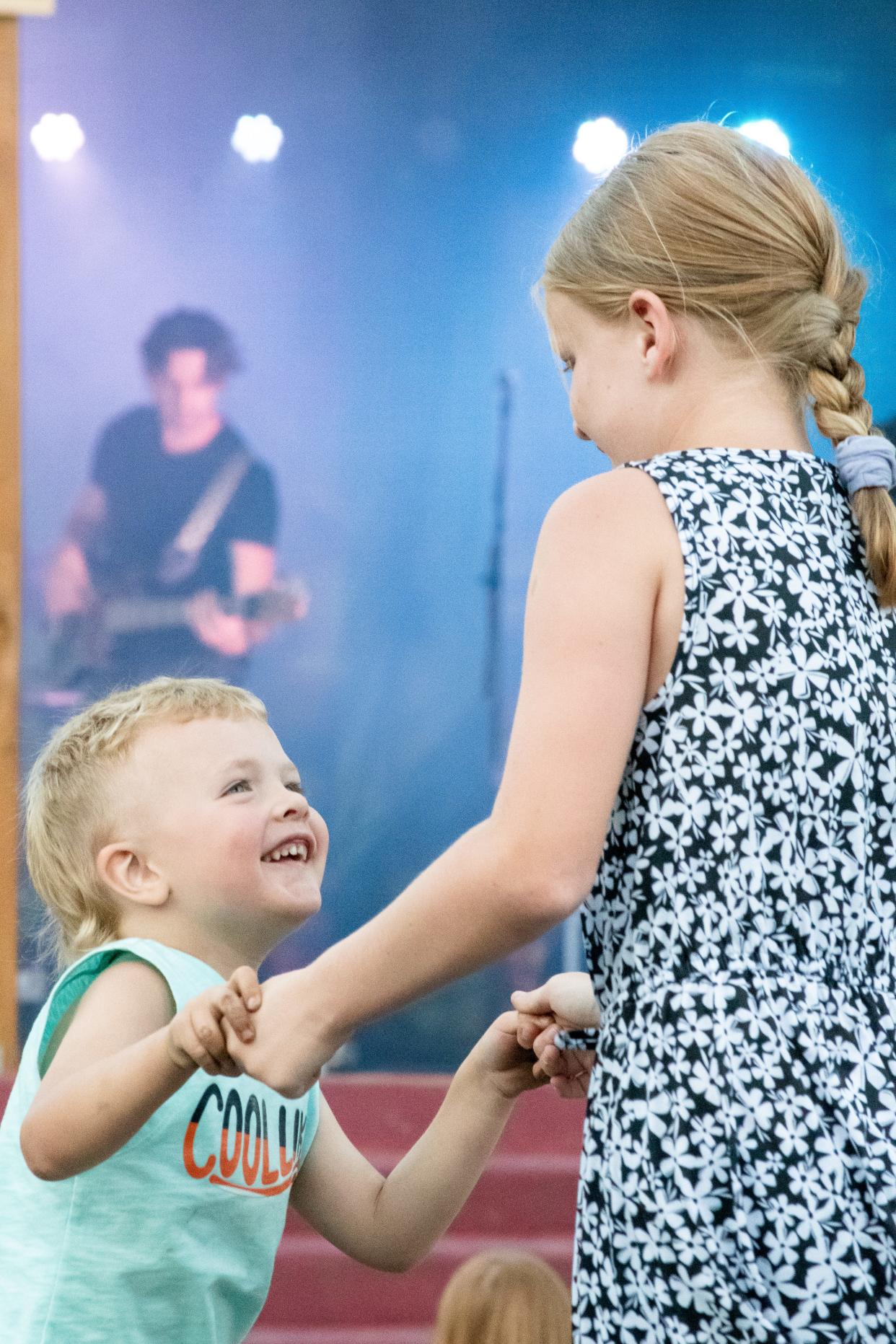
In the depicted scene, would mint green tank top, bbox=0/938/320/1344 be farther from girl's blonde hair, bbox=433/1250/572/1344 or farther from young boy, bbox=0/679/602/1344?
girl's blonde hair, bbox=433/1250/572/1344

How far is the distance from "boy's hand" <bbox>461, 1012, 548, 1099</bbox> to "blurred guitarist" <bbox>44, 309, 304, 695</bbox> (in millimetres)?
2068

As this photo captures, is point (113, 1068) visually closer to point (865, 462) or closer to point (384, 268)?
point (865, 462)

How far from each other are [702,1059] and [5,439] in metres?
2.59

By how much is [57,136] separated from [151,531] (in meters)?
0.88

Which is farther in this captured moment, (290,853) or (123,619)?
(123,619)

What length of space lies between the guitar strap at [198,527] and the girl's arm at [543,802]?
2.43 metres

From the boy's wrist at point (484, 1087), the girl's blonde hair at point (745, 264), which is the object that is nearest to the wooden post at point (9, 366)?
the boy's wrist at point (484, 1087)

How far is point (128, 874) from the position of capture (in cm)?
133

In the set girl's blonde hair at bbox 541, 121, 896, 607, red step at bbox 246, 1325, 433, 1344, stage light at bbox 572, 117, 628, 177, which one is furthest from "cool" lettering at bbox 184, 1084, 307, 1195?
stage light at bbox 572, 117, 628, 177

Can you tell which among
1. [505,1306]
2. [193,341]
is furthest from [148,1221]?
[193,341]

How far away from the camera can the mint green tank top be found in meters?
1.15

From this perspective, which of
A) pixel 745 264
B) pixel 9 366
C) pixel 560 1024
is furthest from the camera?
pixel 9 366

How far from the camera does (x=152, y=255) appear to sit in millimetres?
3299

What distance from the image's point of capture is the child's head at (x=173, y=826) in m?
1.30
